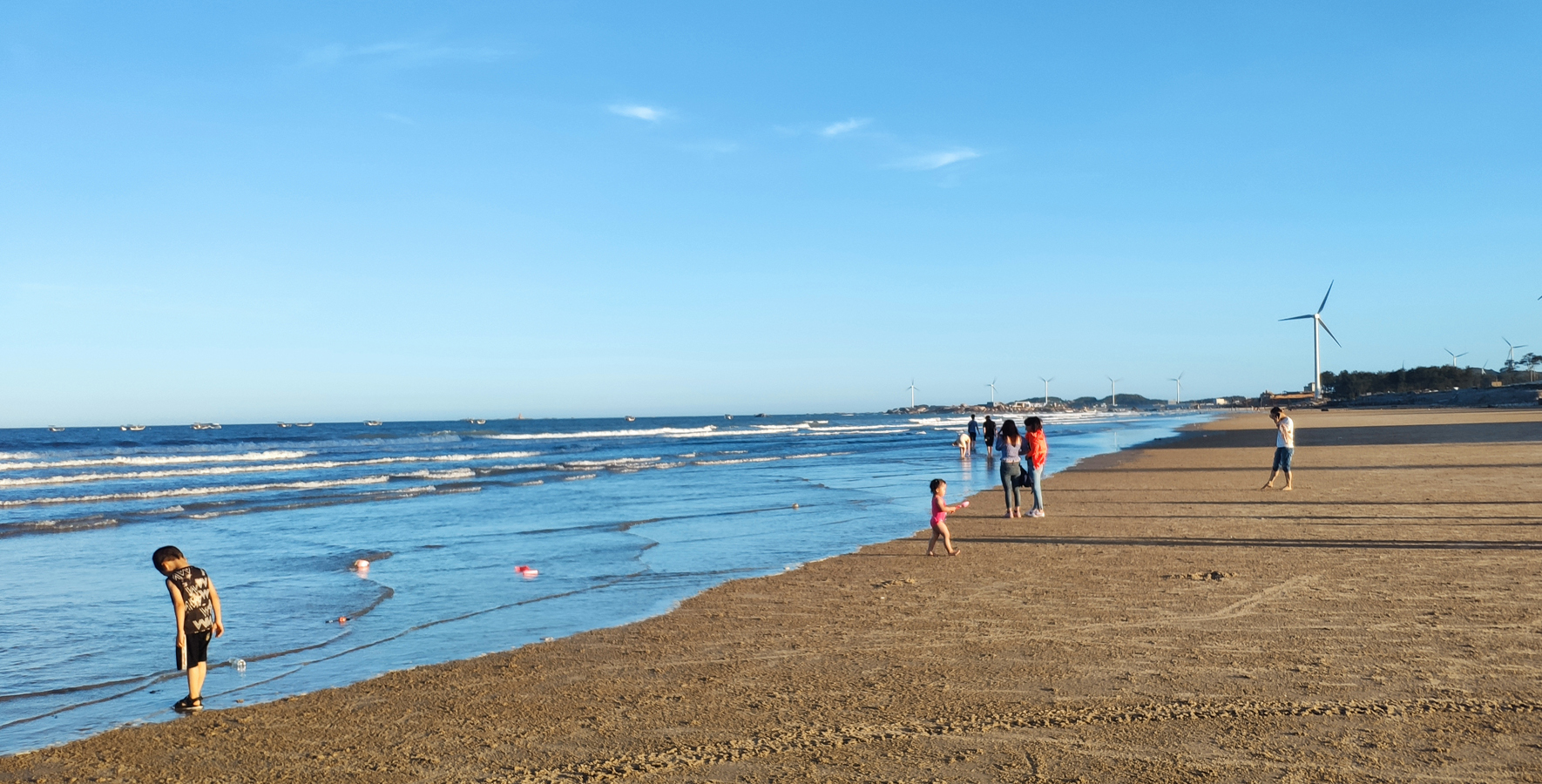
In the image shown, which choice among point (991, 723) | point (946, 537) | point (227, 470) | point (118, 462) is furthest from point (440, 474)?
point (991, 723)

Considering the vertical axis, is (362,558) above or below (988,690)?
below

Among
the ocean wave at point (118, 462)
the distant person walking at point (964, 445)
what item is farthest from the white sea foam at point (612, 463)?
the ocean wave at point (118, 462)

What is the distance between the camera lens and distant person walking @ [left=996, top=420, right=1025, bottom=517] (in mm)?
16469

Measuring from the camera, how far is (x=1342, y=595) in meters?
9.03

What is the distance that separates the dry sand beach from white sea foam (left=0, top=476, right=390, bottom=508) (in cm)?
2428

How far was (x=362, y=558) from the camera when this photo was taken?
14477 mm

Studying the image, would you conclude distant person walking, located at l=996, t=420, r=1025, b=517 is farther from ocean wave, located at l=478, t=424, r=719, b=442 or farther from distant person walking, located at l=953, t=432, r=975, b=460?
ocean wave, located at l=478, t=424, r=719, b=442

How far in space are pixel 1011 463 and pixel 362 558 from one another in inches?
406

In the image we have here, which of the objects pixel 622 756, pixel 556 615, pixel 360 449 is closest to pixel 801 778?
pixel 622 756

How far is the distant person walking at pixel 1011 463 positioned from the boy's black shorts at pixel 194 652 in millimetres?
12296

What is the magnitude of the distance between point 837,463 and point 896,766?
3464cm

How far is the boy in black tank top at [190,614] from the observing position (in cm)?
673

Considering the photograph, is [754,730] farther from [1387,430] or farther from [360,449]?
[360,449]

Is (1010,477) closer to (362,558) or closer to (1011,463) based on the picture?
(1011,463)
